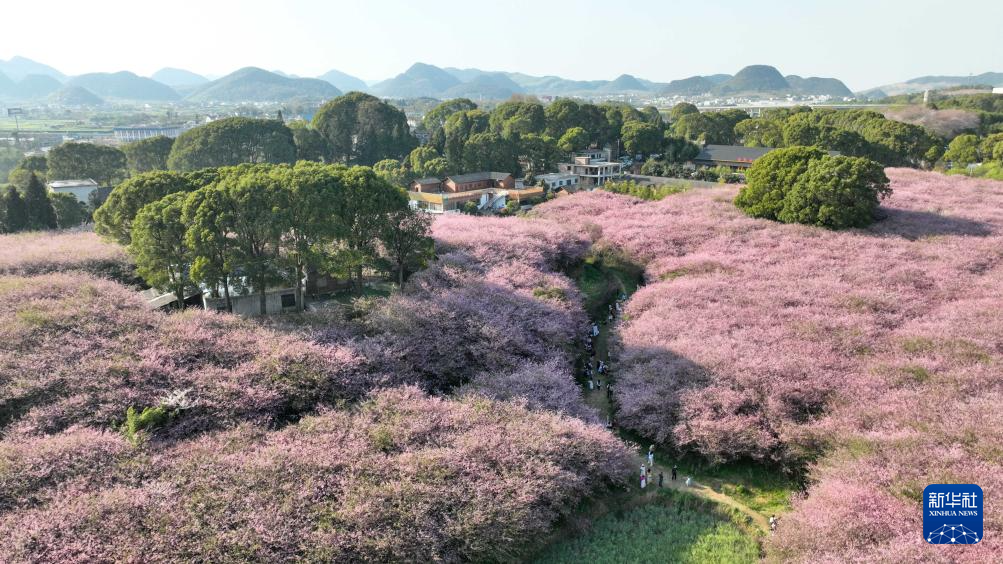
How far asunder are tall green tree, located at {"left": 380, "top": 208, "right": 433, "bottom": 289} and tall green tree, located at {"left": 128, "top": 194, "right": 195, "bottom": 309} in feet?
27.4

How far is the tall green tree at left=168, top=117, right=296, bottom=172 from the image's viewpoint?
197ft

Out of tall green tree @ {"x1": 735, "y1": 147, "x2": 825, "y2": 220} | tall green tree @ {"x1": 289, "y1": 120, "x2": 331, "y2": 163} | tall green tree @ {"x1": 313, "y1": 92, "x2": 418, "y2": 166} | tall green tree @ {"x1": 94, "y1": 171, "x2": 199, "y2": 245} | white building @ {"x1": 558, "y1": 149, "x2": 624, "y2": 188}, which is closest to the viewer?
tall green tree @ {"x1": 94, "y1": 171, "x2": 199, "y2": 245}

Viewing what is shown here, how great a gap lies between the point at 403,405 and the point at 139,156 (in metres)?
58.8

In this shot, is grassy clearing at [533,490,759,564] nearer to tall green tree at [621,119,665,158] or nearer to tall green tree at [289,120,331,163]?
tall green tree at [289,120,331,163]

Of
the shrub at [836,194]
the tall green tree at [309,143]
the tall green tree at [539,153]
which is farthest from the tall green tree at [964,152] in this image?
the tall green tree at [309,143]

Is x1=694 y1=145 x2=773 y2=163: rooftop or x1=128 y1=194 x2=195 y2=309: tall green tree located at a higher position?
x1=694 y1=145 x2=773 y2=163: rooftop

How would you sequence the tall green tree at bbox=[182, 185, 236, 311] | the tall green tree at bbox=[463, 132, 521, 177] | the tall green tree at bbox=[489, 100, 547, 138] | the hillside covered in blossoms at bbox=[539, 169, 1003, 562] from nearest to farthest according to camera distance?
the hillside covered in blossoms at bbox=[539, 169, 1003, 562] → the tall green tree at bbox=[182, 185, 236, 311] → the tall green tree at bbox=[463, 132, 521, 177] → the tall green tree at bbox=[489, 100, 547, 138]

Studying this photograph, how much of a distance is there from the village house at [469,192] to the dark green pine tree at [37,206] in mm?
25656

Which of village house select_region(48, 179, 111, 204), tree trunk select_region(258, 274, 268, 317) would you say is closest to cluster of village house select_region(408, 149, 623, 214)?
tree trunk select_region(258, 274, 268, 317)

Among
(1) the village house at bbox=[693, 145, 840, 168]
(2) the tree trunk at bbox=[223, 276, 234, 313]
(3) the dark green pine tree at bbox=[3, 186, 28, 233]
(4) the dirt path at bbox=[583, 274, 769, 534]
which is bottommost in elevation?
(4) the dirt path at bbox=[583, 274, 769, 534]

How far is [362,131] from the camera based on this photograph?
7169cm

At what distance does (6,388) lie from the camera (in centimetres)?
1681

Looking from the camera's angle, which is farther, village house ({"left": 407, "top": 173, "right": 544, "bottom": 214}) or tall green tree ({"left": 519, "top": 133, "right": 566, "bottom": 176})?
tall green tree ({"left": 519, "top": 133, "right": 566, "bottom": 176})

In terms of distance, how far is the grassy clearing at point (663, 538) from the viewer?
578 inches
